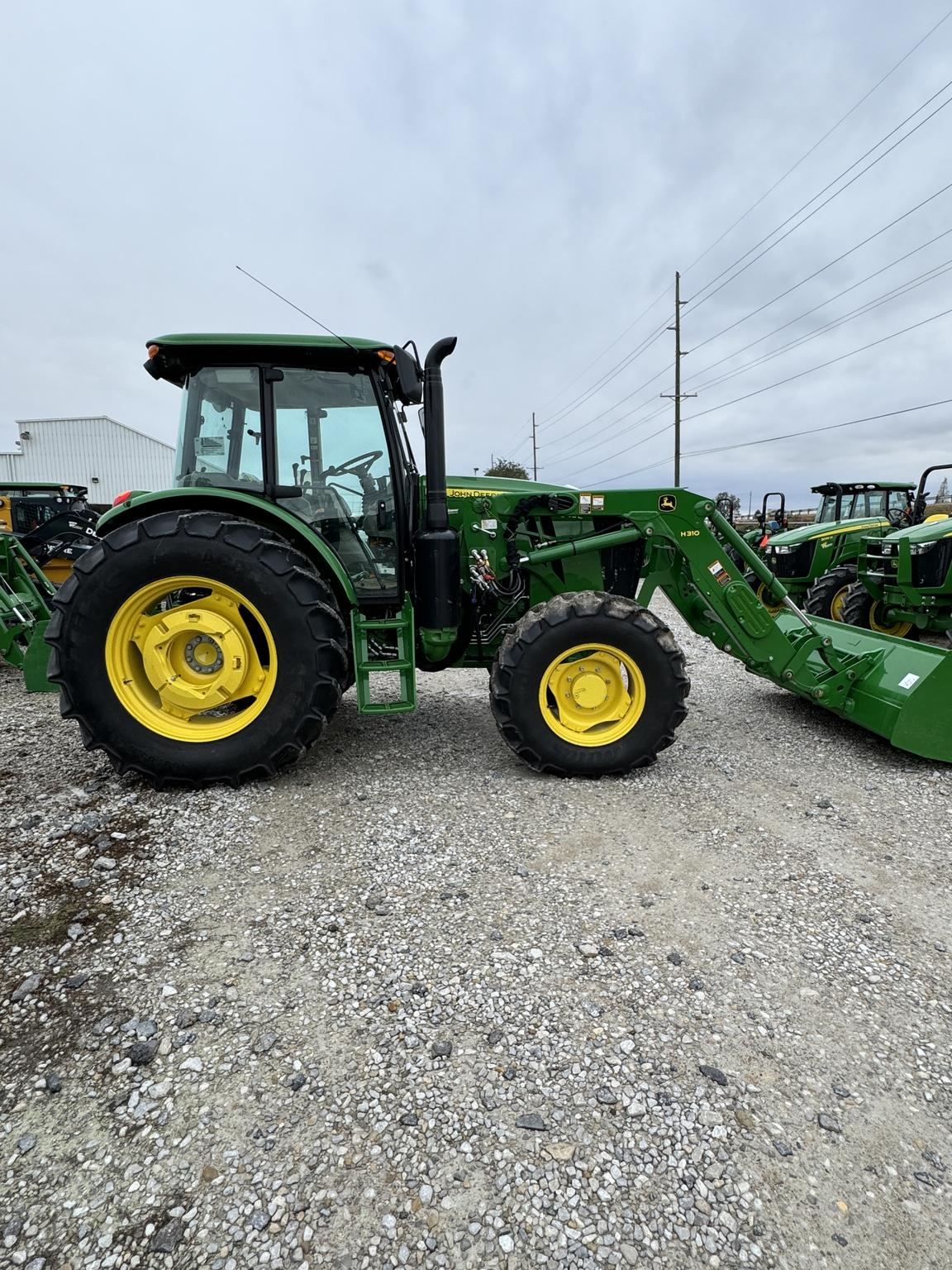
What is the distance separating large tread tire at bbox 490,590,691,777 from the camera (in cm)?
360

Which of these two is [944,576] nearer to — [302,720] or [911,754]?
[911,754]

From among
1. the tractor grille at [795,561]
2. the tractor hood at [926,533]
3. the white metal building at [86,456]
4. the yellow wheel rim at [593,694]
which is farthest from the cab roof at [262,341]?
the white metal building at [86,456]

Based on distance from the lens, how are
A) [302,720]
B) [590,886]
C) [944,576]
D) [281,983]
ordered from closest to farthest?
[281,983]
[590,886]
[302,720]
[944,576]

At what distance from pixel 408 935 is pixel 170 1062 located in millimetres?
815

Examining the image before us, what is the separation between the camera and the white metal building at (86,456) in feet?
108

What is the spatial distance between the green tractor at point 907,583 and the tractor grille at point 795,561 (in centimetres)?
210

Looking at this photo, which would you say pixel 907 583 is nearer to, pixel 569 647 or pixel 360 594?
pixel 569 647

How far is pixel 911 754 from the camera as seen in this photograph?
159 inches

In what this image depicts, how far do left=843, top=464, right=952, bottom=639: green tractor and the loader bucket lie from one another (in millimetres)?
2878

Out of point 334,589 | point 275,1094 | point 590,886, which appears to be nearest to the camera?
point 275,1094

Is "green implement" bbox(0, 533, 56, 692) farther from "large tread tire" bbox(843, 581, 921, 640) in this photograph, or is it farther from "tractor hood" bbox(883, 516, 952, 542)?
"large tread tire" bbox(843, 581, 921, 640)

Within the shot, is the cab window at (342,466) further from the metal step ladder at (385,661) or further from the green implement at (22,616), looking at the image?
the green implement at (22,616)

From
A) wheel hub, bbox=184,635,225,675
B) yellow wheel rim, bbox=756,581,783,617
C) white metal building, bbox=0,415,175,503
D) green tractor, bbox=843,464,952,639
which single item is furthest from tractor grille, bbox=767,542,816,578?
white metal building, bbox=0,415,175,503

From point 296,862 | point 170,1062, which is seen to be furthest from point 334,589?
point 170,1062
